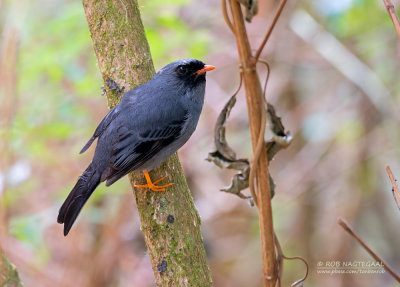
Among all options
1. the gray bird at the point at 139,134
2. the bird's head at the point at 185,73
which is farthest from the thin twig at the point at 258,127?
the bird's head at the point at 185,73

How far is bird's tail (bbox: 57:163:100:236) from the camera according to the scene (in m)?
2.95

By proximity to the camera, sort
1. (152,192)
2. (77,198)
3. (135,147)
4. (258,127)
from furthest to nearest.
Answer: (135,147) → (77,198) → (152,192) → (258,127)

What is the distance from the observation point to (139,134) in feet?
10.6

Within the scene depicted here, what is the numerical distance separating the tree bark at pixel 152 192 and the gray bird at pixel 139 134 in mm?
89

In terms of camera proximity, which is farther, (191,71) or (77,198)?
(191,71)

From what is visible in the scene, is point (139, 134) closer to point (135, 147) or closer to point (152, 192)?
point (135, 147)

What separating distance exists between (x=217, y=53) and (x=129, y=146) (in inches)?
133

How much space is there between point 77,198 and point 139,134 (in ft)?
1.88

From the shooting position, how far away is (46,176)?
19.4ft

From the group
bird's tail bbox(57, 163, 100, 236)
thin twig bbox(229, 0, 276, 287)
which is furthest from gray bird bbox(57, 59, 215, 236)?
thin twig bbox(229, 0, 276, 287)

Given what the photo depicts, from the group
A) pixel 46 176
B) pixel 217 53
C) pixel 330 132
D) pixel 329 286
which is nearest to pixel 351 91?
pixel 330 132

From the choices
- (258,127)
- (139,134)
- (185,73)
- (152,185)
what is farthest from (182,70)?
(258,127)

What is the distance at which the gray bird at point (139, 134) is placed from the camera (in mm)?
3039

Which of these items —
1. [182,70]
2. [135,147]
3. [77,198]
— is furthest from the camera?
[182,70]
